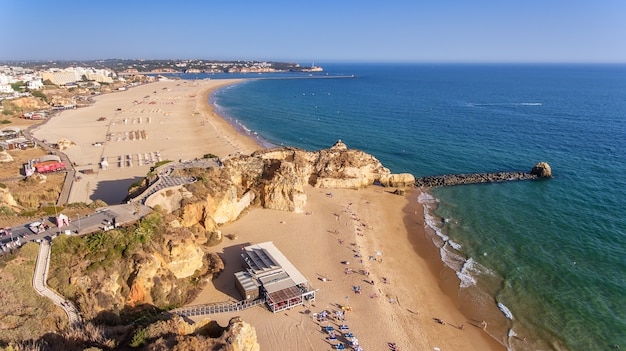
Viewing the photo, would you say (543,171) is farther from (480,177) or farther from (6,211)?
(6,211)

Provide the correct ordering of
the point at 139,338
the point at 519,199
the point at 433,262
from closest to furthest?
the point at 139,338 → the point at 433,262 → the point at 519,199

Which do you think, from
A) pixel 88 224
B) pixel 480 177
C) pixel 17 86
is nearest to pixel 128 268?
pixel 88 224

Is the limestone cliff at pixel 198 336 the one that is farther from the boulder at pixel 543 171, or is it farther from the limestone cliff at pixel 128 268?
the boulder at pixel 543 171

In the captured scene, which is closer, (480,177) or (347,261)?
(347,261)

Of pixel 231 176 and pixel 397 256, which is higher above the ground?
pixel 231 176

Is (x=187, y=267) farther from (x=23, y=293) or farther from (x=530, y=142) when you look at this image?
(x=530, y=142)

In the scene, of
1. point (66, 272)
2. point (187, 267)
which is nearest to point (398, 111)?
point (187, 267)
